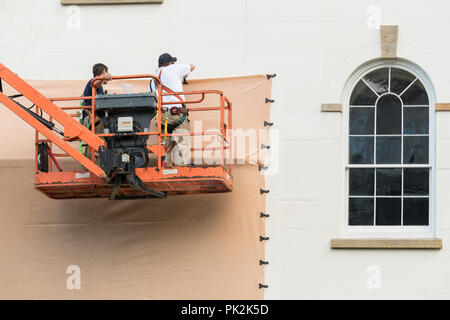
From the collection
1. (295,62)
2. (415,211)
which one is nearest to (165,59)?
(295,62)

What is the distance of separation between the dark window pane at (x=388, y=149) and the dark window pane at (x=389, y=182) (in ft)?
0.49

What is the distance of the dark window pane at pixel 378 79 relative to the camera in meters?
11.9

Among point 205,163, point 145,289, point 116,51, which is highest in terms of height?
point 116,51

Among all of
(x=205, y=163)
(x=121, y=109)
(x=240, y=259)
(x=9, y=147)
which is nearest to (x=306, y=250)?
(x=240, y=259)

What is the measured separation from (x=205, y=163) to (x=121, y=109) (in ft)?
5.54

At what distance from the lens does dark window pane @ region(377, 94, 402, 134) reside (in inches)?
463

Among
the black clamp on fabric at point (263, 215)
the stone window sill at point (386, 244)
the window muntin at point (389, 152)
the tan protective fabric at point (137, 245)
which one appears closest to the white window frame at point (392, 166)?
the window muntin at point (389, 152)

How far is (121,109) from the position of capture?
34.1 feet

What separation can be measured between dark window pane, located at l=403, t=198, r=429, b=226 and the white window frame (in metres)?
0.06

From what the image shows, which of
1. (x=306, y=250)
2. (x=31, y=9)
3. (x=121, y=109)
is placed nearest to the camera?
(x=121, y=109)

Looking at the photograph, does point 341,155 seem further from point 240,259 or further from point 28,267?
point 28,267

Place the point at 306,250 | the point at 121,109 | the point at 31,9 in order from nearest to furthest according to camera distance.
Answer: the point at 121,109, the point at 306,250, the point at 31,9

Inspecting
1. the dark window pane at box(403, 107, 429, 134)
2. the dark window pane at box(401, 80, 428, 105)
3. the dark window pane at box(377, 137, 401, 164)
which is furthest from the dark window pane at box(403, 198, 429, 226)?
the dark window pane at box(401, 80, 428, 105)

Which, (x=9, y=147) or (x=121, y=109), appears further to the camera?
(x=9, y=147)
